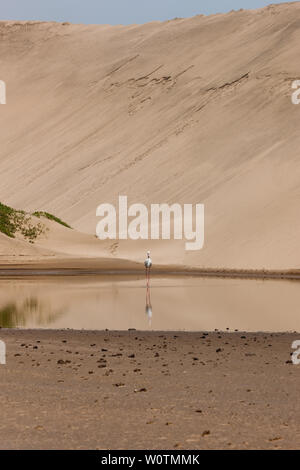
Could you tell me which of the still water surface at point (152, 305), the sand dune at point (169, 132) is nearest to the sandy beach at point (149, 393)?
the still water surface at point (152, 305)

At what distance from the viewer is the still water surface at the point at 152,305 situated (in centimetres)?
1731

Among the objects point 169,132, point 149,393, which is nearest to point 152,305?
point 149,393

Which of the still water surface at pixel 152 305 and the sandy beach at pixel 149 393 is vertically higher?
the still water surface at pixel 152 305

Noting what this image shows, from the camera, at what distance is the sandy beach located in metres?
7.35

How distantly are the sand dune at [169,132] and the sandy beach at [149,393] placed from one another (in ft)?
99.1

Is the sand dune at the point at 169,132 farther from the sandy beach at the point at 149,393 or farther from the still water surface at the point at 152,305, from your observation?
the sandy beach at the point at 149,393

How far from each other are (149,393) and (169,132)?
6821 cm

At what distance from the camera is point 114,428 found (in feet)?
Result: 25.2

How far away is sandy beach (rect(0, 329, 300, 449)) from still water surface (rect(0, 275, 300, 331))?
274 cm

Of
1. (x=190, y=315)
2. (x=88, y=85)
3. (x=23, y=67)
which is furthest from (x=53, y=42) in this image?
(x=190, y=315)

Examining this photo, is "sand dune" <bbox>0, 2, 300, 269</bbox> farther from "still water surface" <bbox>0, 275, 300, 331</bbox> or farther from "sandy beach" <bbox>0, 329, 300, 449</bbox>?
"sandy beach" <bbox>0, 329, 300, 449</bbox>

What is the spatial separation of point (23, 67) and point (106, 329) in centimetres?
10136

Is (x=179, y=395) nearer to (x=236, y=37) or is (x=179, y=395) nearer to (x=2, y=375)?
(x=2, y=375)

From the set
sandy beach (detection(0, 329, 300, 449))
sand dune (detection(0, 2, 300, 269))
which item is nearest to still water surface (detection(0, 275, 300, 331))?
sandy beach (detection(0, 329, 300, 449))
